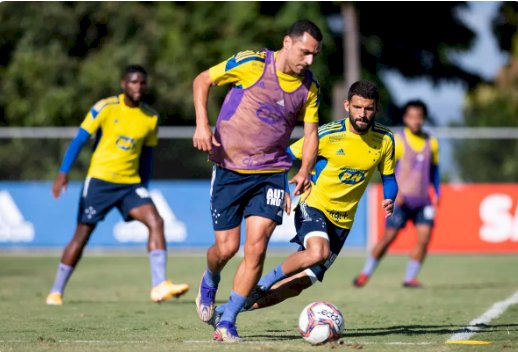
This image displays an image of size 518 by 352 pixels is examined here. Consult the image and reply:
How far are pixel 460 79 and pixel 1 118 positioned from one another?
59.0ft

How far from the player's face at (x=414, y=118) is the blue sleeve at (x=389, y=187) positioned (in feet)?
16.9

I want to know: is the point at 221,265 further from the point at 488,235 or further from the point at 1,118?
the point at 1,118

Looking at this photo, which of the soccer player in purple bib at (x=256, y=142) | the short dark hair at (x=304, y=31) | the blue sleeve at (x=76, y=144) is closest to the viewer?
the short dark hair at (x=304, y=31)

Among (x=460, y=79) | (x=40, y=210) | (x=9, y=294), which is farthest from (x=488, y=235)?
(x=460, y=79)

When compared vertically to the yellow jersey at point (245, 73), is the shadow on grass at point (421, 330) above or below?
below

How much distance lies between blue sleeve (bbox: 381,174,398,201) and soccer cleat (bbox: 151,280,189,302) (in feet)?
9.50

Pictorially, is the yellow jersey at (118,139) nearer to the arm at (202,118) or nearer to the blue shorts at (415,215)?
the arm at (202,118)

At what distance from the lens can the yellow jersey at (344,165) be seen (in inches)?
343

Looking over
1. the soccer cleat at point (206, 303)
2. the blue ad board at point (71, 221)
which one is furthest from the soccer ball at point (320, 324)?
the blue ad board at point (71, 221)

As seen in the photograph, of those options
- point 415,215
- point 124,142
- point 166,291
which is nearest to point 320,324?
point 166,291

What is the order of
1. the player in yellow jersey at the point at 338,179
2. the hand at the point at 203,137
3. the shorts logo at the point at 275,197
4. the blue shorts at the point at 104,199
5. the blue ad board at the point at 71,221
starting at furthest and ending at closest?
the blue ad board at the point at 71,221
the blue shorts at the point at 104,199
the player in yellow jersey at the point at 338,179
the shorts logo at the point at 275,197
the hand at the point at 203,137

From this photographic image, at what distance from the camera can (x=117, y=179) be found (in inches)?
448

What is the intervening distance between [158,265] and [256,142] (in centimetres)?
372

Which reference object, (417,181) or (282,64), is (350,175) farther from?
(417,181)
